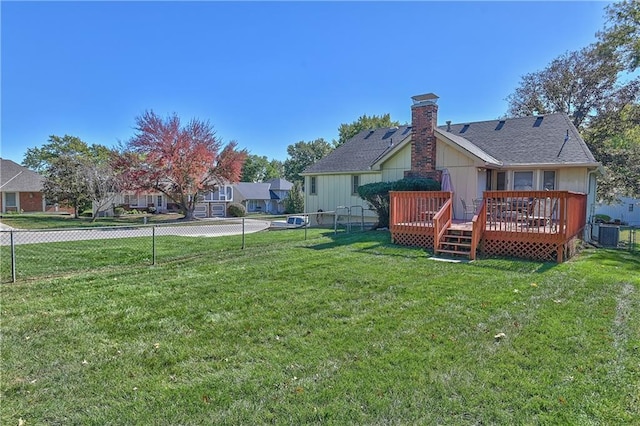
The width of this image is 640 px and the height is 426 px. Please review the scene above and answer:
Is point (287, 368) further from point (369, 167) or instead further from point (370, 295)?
point (369, 167)

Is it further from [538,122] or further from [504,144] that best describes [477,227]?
[538,122]

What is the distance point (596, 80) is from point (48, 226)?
32.1m

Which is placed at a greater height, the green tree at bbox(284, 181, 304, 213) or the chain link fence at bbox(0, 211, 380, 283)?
the green tree at bbox(284, 181, 304, 213)

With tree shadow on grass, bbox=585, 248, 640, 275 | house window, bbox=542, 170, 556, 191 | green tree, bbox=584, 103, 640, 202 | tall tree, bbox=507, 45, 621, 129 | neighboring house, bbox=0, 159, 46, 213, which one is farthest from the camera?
neighboring house, bbox=0, 159, 46, 213

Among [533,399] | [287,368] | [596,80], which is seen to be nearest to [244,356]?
[287,368]

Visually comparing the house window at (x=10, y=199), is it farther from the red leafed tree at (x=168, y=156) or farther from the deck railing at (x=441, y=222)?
the deck railing at (x=441, y=222)

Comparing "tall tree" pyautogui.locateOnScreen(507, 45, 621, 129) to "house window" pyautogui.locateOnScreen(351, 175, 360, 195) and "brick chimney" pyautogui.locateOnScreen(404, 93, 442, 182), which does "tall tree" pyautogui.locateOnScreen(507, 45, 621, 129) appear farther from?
"house window" pyautogui.locateOnScreen(351, 175, 360, 195)

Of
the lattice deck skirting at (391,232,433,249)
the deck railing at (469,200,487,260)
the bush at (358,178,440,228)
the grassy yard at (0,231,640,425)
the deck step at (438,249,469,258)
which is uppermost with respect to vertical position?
the bush at (358,178,440,228)

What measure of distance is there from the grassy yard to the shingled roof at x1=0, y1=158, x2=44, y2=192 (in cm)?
3366

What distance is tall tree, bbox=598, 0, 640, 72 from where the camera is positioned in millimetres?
15156

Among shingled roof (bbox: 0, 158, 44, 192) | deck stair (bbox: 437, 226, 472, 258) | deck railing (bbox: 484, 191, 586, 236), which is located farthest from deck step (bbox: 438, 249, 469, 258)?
shingled roof (bbox: 0, 158, 44, 192)

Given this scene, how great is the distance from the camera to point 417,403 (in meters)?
2.68

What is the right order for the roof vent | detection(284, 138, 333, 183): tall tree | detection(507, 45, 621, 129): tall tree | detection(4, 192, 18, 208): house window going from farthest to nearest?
detection(284, 138, 333, 183): tall tree < detection(4, 192, 18, 208): house window < detection(507, 45, 621, 129): tall tree < the roof vent

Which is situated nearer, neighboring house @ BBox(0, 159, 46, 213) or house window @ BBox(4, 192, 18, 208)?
neighboring house @ BBox(0, 159, 46, 213)
